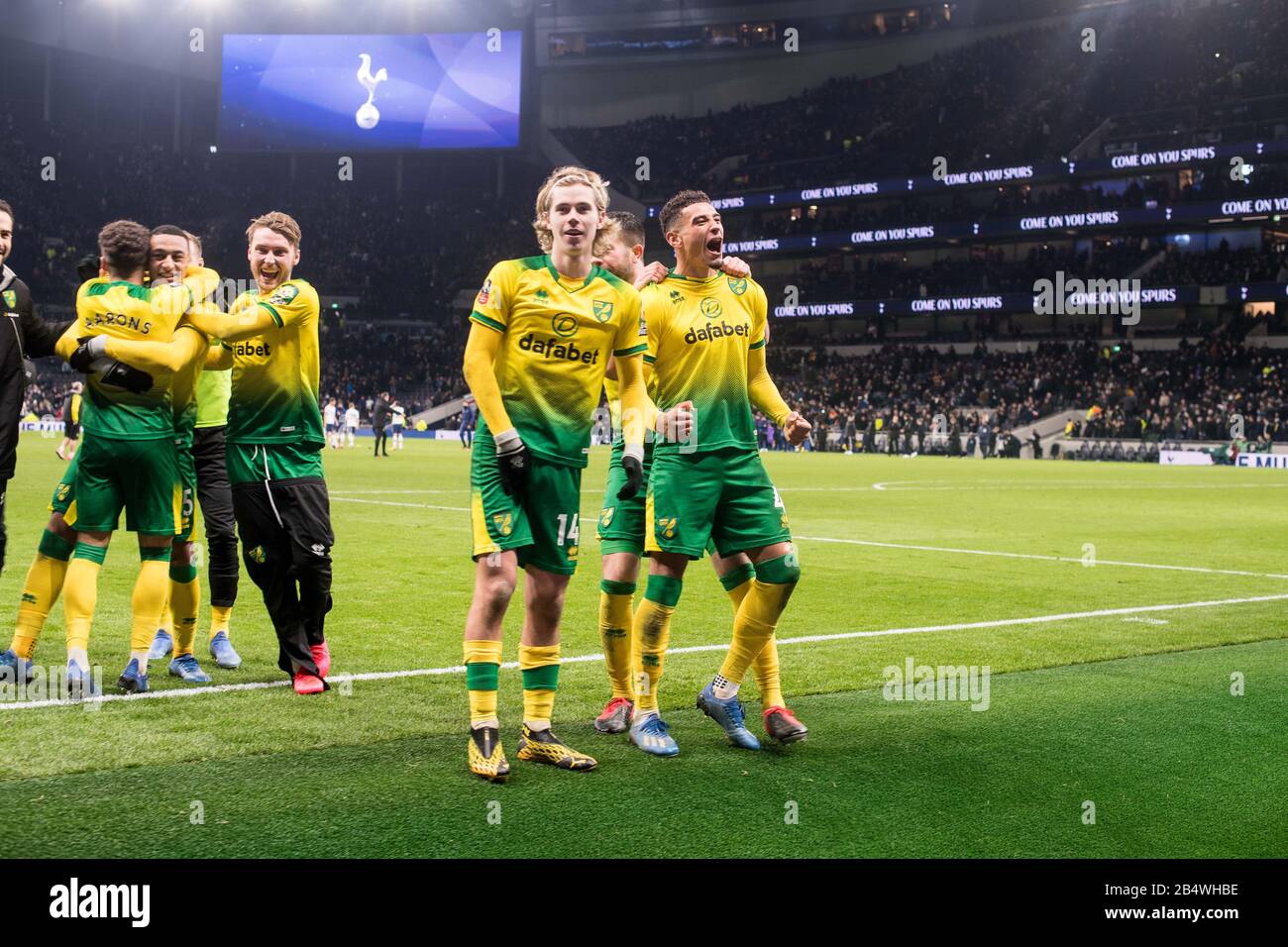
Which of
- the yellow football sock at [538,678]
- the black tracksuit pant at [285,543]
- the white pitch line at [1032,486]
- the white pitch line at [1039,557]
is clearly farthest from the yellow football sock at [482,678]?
the white pitch line at [1032,486]

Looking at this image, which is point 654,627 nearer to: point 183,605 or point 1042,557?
point 183,605

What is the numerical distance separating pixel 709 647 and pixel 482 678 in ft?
10.2

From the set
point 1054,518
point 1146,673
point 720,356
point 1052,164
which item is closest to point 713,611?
point 1146,673

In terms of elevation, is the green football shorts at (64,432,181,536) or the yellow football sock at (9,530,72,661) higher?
the green football shorts at (64,432,181,536)

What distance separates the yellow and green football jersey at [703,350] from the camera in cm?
577

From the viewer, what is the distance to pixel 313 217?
242 feet

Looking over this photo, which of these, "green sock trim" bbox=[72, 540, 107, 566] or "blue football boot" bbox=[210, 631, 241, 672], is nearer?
"green sock trim" bbox=[72, 540, 107, 566]

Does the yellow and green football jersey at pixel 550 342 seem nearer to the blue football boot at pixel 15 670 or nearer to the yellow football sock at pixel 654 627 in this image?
the yellow football sock at pixel 654 627

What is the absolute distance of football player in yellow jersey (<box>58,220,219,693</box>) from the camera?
6.18m

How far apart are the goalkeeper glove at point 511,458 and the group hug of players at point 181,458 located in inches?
71.0

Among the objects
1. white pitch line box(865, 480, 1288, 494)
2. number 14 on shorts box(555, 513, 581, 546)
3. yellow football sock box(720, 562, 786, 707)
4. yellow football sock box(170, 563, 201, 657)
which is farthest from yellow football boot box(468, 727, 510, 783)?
white pitch line box(865, 480, 1288, 494)

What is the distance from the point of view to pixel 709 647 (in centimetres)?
802

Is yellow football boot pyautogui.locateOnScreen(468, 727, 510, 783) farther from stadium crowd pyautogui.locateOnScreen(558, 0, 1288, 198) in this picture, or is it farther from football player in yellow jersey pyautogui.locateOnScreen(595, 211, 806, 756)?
stadium crowd pyautogui.locateOnScreen(558, 0, 1288, 198)

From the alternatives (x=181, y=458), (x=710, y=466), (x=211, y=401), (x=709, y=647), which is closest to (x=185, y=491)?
(x=181, y=458)
